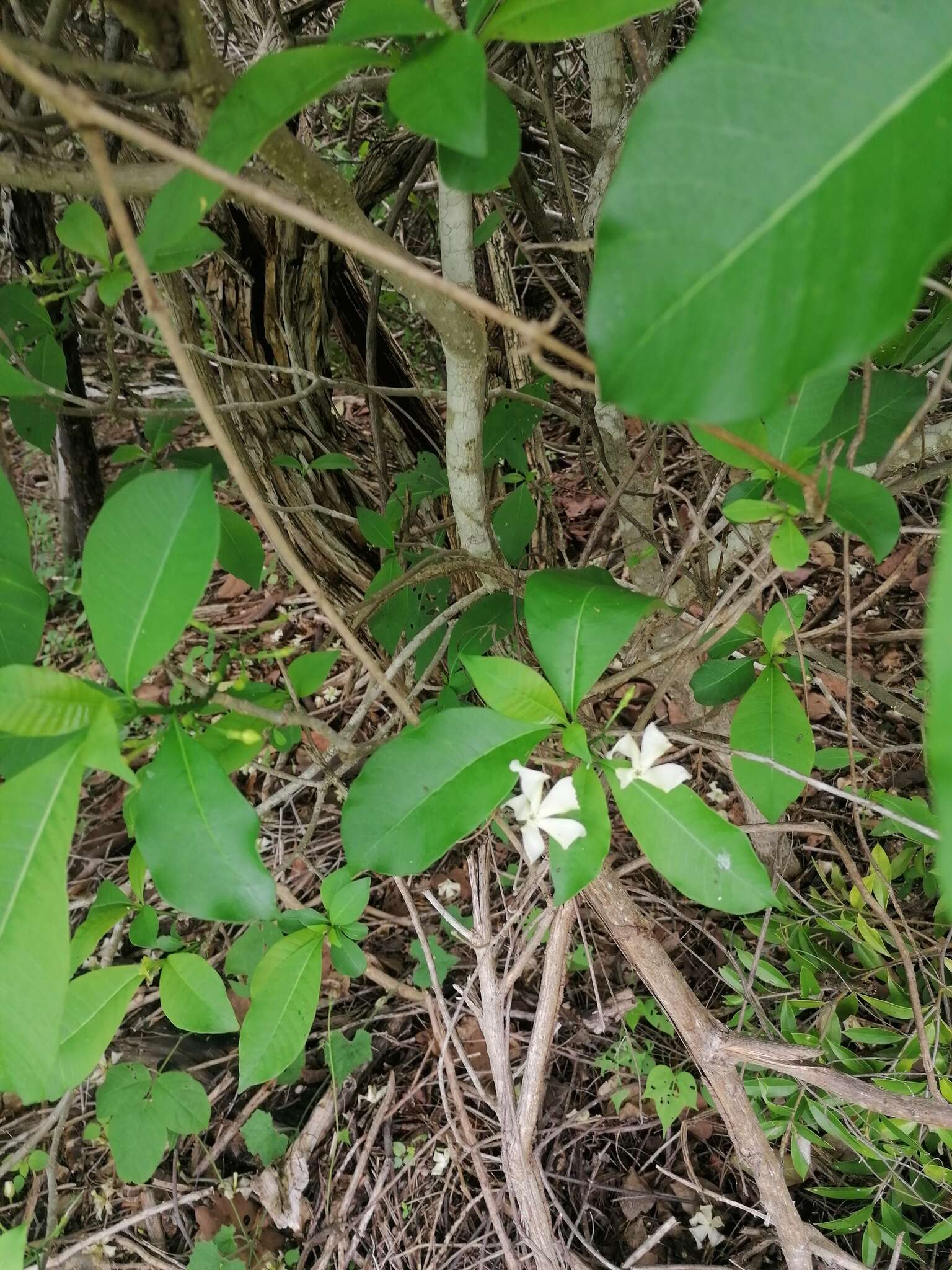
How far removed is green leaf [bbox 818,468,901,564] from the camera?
71 cm

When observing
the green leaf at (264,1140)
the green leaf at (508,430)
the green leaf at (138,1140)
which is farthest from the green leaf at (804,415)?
the green leaf at (264,1140)

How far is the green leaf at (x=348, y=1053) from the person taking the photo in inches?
67.1

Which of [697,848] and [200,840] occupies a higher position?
[200,840]

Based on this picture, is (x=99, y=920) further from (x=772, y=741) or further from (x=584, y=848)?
(x=772, y=741)

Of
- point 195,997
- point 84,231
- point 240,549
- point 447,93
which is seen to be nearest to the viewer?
point 447,93

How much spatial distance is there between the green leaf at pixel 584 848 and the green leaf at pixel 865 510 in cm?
33

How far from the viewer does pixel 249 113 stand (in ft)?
1.77

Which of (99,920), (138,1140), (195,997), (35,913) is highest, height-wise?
(35,913)

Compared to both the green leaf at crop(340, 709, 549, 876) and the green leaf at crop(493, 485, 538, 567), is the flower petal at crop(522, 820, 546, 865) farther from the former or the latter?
the green leaf at crop(493, 485, 538, 567)

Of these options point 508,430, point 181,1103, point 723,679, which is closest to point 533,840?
point 723,679

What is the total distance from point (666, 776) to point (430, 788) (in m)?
0.22

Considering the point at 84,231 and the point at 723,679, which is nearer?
the point at 84,231

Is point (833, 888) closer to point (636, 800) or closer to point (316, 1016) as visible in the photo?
point (636, 800)

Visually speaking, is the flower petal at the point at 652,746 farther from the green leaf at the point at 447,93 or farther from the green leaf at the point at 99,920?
the green leaf at the point at 99,920
